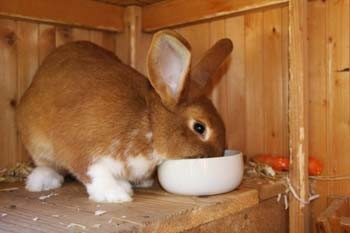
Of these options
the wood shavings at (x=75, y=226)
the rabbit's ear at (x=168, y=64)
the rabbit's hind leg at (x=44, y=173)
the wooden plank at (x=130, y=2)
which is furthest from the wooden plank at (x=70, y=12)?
the wood shavings at (x=75, y=226)

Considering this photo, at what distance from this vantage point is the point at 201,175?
44.4 inches

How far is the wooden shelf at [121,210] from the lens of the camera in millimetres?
893

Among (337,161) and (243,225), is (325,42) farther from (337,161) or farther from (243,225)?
(243,225)

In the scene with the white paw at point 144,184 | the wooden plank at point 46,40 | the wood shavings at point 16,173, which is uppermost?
the wooden plank at point 46,40

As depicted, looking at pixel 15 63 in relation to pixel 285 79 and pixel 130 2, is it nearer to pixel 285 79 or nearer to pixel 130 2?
pixel 130 2

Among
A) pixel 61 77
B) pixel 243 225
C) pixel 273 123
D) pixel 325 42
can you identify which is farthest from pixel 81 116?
pixel 325 42

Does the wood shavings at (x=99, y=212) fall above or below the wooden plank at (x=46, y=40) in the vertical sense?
below

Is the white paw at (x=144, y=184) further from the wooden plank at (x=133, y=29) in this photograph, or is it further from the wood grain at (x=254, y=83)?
the wooden plank at (x=133, y=29)

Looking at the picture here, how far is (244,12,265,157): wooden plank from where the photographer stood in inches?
59.6

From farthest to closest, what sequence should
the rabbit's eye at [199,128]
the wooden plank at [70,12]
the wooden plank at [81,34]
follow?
the wooden plank at [81,34] → the wooden plank at [70,12] → the rabbit's eye at [199,128]

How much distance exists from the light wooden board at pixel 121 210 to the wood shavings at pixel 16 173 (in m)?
0.18

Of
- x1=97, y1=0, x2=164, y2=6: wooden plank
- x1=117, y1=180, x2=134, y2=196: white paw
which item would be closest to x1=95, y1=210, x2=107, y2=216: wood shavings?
x1=117, y1=180, x2=134, y2=196: white paw

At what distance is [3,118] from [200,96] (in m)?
0.70

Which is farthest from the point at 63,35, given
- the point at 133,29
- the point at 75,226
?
the point at 75,226
